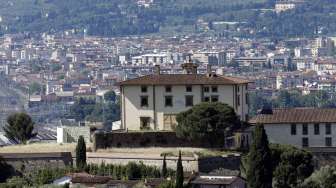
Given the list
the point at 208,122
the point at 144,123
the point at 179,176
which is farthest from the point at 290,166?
the point at 144,123

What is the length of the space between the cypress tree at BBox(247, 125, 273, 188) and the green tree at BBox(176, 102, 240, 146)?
2.17 m

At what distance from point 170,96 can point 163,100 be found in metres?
A: 0.18

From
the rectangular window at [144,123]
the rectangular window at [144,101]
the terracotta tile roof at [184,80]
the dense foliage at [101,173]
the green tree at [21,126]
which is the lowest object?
the dense foliage at [101,173]

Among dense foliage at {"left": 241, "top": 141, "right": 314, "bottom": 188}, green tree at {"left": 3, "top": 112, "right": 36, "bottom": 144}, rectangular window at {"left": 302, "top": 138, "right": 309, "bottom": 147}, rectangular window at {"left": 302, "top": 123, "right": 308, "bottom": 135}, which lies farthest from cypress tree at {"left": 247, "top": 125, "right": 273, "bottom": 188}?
green tree at {"left": 3, "top": 112, "right": 36, "bottom": 144}

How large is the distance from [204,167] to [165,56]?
501ft

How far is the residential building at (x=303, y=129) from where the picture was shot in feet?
152

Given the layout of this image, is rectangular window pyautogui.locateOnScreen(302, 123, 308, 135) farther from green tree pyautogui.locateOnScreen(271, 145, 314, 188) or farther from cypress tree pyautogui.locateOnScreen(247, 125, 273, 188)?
cypress tree pyautogui.locateOnScreen(247, 125, 273, 188)

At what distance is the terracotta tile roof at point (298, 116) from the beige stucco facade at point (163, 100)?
769mm

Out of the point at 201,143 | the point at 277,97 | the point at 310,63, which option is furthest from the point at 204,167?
the point at 310,63

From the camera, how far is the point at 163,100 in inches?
1816

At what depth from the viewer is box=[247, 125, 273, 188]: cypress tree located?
41.9m

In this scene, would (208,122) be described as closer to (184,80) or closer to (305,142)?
(184,80)

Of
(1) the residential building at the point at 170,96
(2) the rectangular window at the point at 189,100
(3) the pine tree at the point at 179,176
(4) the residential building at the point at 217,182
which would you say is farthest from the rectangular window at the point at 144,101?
(3) the pine tree at the point at 179,176

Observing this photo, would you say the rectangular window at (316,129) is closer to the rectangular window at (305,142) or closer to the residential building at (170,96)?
the rectangular window at (305,142)
